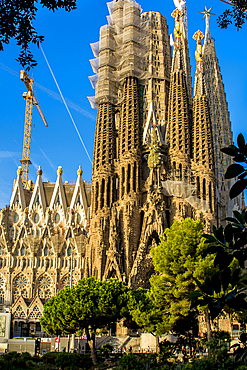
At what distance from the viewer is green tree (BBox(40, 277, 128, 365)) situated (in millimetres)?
26516

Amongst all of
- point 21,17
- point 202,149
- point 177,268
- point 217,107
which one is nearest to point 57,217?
point 202,149

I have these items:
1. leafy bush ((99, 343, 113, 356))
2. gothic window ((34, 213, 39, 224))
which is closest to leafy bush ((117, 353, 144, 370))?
leafy bush ((99, 343, 113, 356))

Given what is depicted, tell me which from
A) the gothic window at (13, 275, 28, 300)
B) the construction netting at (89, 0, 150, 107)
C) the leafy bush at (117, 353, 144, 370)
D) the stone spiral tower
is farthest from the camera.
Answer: the construction netting at (89, 0, 150, 107)

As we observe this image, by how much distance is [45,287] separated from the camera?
5031 centimetres

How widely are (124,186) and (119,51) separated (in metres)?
17.6

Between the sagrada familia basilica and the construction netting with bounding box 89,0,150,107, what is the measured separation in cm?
13

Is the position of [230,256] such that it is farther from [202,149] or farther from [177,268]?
[202,149]

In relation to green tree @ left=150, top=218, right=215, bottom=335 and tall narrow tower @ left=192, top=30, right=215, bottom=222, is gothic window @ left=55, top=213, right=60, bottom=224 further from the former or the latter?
green tree @ left=150, top=218, right=215, bottom=335

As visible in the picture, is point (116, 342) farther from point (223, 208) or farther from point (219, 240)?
point (219, 240)

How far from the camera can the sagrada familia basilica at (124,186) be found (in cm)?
4397

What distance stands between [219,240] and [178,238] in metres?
20.1

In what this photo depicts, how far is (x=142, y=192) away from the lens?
46344mm

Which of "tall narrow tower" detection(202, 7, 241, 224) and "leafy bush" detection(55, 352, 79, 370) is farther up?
"tall narrow tower" detection(202, 7, 241, 224)

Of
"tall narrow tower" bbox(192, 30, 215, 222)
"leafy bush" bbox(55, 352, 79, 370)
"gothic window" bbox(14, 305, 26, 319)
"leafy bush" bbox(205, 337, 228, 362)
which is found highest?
"tall narrow tower" bbox(192, 30, 215, 222)
